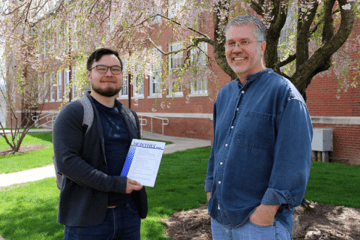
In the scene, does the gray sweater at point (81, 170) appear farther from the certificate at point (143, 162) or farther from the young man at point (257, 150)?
the young man at point (257, 150)

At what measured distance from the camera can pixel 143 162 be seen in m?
2.27

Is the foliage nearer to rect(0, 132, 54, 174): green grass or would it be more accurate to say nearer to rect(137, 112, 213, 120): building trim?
rect(0, 132, 54, 174): green grass

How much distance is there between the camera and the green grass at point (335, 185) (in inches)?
245

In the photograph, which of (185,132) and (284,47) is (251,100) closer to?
(284,47)

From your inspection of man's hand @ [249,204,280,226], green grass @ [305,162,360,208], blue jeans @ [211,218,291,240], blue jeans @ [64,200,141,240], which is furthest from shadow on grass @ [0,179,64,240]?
green grass @ [305,162,360,208]

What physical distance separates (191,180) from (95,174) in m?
5.96

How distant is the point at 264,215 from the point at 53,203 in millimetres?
5482

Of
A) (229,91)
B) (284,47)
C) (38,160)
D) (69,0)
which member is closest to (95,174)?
(229,91)

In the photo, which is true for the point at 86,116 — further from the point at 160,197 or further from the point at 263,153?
the point at 160,197

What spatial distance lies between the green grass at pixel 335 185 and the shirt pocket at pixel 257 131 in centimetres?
500

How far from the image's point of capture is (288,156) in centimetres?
171

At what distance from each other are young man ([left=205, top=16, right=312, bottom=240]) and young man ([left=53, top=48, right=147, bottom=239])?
650 millimetres

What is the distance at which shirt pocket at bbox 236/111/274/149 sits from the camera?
71.0 inches

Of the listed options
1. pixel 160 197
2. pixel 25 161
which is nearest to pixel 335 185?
pixel 160 197
